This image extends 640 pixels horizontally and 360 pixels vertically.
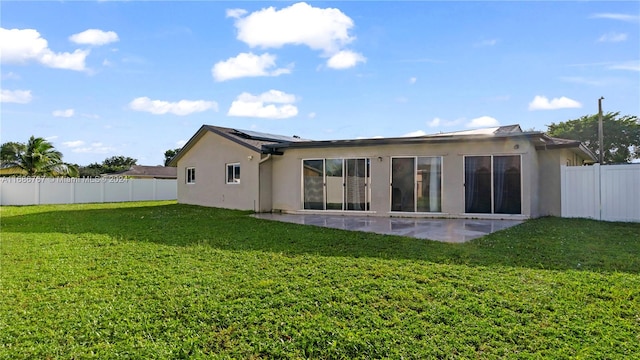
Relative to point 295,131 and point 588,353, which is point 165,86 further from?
point 588,353

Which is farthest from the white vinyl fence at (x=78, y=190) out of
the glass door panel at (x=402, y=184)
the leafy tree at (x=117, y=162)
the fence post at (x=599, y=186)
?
the leafy tree at (x=117, y=162)

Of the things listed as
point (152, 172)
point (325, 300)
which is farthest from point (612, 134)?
point (152, 172)

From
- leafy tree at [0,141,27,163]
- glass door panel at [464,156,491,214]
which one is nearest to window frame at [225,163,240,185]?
glass door panel at [464,156,491,214]

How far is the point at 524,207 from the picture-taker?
11.4 metres

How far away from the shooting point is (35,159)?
23.2 metres

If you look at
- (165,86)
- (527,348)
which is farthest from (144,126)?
(527,348)

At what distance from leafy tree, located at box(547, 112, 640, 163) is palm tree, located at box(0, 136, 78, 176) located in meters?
41.9

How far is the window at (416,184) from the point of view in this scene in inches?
481

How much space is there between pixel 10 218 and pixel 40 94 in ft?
15.6

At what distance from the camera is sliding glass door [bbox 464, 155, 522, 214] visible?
11.4m

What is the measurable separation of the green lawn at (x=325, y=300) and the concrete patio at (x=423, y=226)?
3.14 feet

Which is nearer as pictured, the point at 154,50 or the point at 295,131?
the point at 154,50

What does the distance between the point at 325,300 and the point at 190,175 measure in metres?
16.0

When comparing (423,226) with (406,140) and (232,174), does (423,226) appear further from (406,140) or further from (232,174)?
(232,174)
